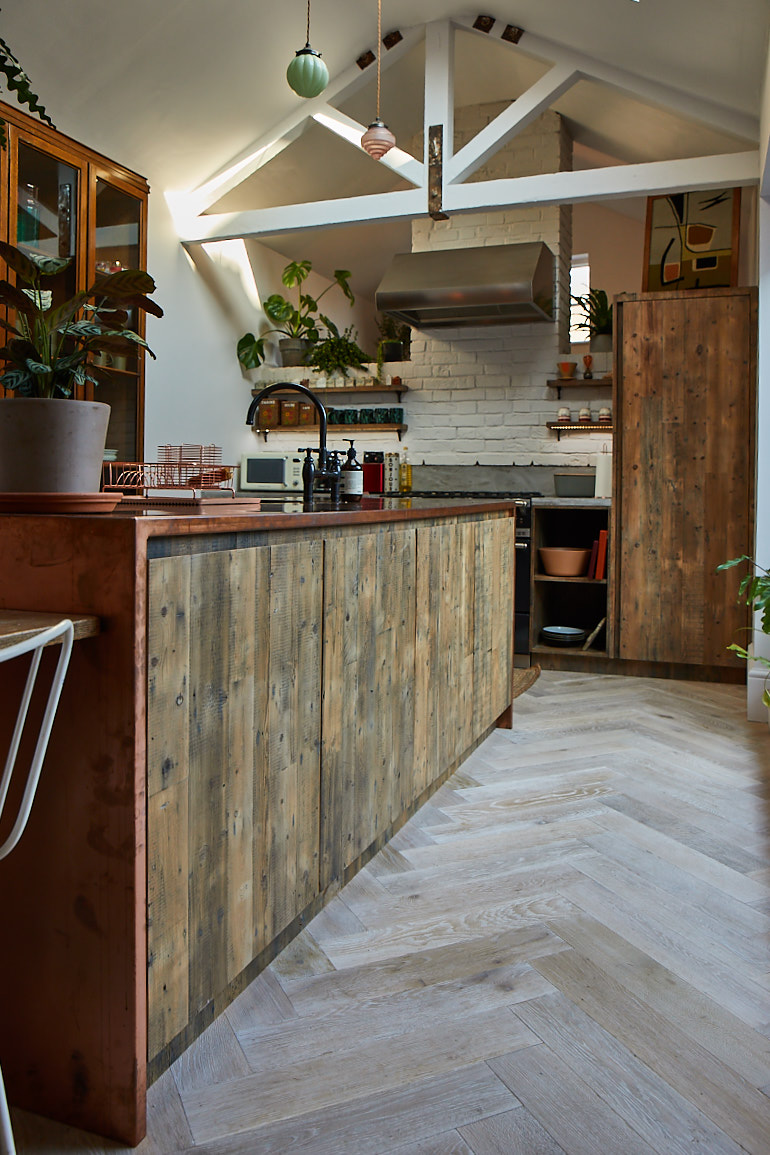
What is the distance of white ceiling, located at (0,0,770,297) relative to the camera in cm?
387

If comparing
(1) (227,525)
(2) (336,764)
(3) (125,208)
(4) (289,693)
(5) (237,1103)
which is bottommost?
(5) (237,1103)

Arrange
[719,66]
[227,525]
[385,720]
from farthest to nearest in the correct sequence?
[719,66], [385,720], [227,525]

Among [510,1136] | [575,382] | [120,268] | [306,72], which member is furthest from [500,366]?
[510,1136]

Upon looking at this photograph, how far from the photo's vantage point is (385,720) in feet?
7.12

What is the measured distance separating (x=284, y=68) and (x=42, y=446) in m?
4.28

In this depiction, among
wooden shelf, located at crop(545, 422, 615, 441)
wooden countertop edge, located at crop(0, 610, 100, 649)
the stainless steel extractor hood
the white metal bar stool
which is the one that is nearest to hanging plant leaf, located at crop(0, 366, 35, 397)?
wooden countertop edge, located at crop(0, 610, 100, 649)

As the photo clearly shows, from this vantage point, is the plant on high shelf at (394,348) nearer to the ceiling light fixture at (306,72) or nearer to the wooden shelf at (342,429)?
the wooden shelf at (342,429)

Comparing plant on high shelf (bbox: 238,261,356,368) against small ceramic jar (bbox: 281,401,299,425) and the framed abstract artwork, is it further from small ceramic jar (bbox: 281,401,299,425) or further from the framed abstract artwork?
the framed abstract artwork

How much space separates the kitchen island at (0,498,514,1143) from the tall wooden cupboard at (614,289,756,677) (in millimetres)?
3019

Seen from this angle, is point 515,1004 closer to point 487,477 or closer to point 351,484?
point 351,484

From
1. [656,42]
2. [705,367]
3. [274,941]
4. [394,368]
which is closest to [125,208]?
[394,368]

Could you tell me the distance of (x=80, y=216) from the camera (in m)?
4.39

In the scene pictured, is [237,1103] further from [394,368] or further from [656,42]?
[394,368]

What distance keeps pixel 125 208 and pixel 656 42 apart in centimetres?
282
